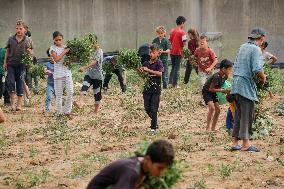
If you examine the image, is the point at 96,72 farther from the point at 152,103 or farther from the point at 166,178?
the point at 166,178

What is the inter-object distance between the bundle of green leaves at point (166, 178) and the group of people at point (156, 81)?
0.78ft

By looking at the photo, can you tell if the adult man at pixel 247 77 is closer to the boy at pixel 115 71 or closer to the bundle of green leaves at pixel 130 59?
the bundle of green leaves at pixel 130 59

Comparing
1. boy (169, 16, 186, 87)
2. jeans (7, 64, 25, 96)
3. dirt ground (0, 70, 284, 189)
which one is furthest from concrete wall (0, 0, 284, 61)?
jeans (7, 64, 25, 96)

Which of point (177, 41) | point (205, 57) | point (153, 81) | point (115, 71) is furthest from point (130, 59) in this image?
point (177, 41)

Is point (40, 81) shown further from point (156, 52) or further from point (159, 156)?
point (159, 156)

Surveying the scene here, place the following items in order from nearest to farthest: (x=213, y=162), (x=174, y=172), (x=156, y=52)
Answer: (x=174, y=172), (x=213, y=162), (x=156, y=52)

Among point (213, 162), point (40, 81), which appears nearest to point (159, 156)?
point (213, 162)

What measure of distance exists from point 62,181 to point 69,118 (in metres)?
4.63

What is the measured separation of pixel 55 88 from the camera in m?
12.5

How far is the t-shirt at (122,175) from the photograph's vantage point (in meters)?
5.01

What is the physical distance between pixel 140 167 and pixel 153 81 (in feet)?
19.2

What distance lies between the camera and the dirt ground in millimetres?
8266

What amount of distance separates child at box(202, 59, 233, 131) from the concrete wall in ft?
33.2

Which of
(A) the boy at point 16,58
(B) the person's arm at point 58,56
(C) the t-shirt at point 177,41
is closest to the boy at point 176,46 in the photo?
(C) the t-shirt at point 177,41
